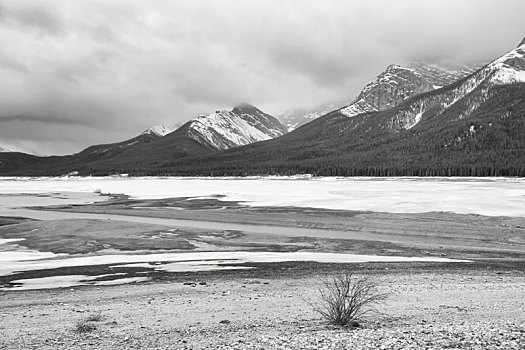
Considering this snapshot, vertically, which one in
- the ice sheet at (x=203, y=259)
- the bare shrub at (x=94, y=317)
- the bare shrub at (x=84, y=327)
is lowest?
the ice sheet at (x=203, y=259)

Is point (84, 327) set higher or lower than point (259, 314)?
higher

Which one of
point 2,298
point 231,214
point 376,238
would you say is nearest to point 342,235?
point 376,238

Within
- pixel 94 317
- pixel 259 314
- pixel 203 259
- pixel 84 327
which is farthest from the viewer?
pixel 203 259

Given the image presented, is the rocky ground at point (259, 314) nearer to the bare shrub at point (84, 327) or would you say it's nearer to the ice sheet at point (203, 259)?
the bare shrub at point (84, 327)

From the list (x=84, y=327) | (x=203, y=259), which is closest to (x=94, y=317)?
(x=84, y=327)

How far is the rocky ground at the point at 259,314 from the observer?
9141 mm

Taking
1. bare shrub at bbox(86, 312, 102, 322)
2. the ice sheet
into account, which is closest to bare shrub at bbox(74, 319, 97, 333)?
bare shrub at bbox(86, 312, 102, 322)

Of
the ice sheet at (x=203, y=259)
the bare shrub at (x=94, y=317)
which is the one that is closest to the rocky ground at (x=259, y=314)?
the bare shrub at (x=94, y=317)

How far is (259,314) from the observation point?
11.9 metres

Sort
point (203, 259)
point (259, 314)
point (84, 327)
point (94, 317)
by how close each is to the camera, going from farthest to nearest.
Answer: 1. point (203, 259)
2. point (259, 314)
3. point (94, 317)
4. point (84, 327)

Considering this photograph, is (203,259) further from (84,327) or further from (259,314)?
(84,327)

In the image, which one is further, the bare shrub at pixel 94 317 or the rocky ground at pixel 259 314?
the bare shrub at pixel 94 317

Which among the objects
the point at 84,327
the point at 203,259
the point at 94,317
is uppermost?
the point at 84,327

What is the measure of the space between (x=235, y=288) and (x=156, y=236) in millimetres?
17307
